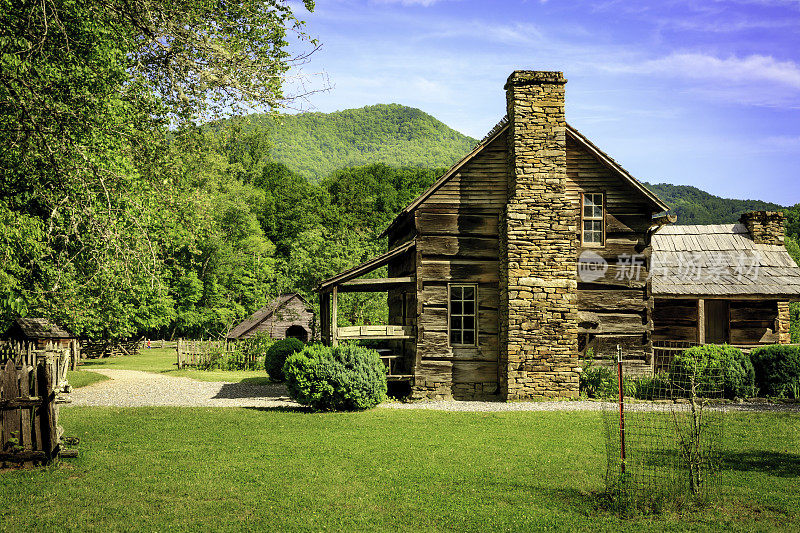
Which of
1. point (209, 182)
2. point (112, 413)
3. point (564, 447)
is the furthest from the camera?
point (209, 182)

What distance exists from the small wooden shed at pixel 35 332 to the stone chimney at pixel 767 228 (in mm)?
30992

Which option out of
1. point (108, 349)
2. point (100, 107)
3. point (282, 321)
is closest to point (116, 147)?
point (100, 107)

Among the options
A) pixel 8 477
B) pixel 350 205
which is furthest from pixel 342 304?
pixel 350 205

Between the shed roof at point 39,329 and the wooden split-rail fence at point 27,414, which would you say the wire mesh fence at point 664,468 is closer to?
the wooden split-rail fence at point 27,414

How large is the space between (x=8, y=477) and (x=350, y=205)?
2263 inches

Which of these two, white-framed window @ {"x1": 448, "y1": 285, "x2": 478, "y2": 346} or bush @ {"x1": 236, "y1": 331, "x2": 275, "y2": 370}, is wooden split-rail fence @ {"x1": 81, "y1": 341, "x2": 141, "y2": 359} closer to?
bush @ {"x1": 236, "y1": 331, "x2": 275, "y2": 370}

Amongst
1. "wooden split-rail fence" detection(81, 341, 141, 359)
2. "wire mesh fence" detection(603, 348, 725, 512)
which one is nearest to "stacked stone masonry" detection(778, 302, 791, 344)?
"wire mesh fence" detection(603, 348, 725, 512)

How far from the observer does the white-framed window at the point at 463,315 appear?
19.7 m

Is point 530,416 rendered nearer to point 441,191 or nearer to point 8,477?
point 441,191

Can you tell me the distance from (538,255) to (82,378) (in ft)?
65.1

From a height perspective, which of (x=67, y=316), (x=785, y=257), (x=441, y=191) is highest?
(x=441, y=191)

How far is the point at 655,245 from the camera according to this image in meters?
28.1

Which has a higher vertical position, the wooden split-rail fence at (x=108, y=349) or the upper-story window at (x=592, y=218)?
the upper-story window at (x=592, y=218)

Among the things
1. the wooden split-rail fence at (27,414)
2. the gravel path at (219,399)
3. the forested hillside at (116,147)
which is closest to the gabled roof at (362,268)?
the gravel path at (219,399)
